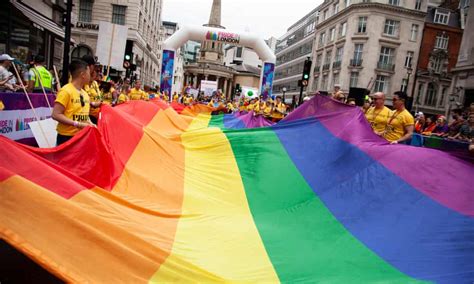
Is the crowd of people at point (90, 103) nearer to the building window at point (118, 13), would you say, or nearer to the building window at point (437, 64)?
the building window at point (118, 13)

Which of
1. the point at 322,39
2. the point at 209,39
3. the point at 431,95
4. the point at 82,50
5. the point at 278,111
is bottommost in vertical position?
the point at 278,111

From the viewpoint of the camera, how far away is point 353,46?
155 ft

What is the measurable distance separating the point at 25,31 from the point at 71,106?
16.4 meters

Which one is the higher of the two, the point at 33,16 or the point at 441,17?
the point at 441,17

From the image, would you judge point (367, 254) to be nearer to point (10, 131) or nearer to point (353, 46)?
point (10, 131)

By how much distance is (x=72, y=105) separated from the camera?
4320 mm

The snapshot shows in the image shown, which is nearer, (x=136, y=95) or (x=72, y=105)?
(x=72, y=105)

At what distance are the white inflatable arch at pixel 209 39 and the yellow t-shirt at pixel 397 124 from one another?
55.6 feet

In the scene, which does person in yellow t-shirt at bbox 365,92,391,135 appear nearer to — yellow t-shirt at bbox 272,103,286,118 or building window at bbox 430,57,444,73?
yellow t-shirt at bbox 272,103,286,118

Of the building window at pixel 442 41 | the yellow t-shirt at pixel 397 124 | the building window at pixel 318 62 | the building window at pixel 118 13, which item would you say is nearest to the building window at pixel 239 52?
the building window at pixel 318 62

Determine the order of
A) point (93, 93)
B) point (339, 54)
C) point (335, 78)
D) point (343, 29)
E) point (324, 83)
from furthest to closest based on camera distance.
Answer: point (324, 83)
point (335, 78)
point (339, 54)
point (343, 29)
point (93, 93)

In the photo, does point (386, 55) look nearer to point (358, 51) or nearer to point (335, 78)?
point (358, 51)

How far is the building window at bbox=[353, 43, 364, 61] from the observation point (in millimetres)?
46875

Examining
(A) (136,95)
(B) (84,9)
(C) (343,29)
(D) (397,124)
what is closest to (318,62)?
(C) (343,29)
